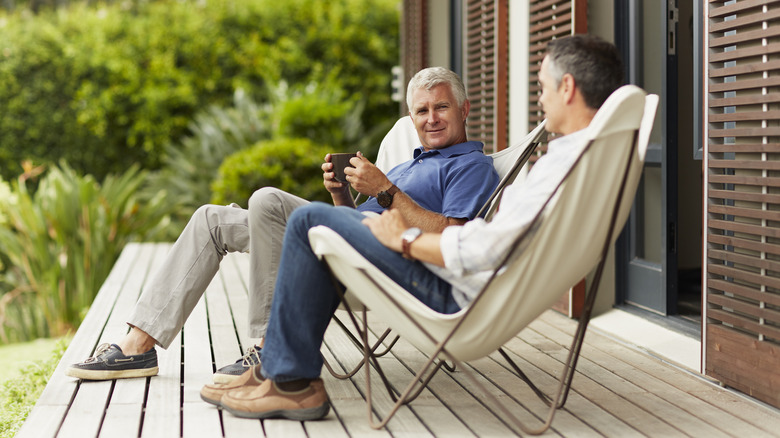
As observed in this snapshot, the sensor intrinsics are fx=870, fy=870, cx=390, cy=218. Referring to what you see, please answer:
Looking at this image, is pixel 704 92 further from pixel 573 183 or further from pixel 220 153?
pixel 220 153

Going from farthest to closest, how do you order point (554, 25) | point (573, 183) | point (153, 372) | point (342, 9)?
point (342, 9)
point (554, 25)
point (153, 372)
point (573, 183)

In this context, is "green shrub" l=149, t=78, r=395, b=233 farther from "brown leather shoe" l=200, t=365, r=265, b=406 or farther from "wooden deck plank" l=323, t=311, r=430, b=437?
"brown leather shoe" l=200, t=365, r=265, b=406

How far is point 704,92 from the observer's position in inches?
117

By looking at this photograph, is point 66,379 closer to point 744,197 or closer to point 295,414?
point 295,414

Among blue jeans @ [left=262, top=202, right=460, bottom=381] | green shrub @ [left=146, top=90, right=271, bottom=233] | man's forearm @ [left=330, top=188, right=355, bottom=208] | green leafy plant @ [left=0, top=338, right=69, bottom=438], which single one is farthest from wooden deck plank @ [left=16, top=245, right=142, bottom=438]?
green shrub @ [left=146, top=90, right=271, bottom=233]

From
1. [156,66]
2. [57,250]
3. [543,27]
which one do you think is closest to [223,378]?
[543,27]

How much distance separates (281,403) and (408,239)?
619mm

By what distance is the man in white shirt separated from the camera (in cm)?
221

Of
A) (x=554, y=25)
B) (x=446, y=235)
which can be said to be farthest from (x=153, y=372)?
(x=554, y=25)

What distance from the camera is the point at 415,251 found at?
7.50 feet

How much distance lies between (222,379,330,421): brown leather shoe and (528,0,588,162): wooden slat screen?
2323 mm

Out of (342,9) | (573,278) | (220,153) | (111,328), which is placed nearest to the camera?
(573,278)

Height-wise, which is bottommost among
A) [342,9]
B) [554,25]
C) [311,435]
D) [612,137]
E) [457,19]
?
[311,435]

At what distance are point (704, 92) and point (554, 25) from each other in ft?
4.84
